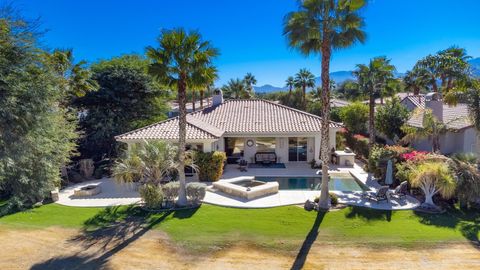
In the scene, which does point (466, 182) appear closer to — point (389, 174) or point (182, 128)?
point (389, 174)

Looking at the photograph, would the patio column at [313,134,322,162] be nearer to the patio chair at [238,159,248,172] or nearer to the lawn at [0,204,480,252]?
the patio chair at [238,159,248,172]

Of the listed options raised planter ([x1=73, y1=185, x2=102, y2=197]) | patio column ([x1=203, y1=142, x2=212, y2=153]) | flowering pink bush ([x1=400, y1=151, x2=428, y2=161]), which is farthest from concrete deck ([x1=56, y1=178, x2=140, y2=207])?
flowering pink bush ([x1=400, y1=151, x2=428, y2=161])

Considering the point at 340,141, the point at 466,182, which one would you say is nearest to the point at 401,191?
the point at 466,182

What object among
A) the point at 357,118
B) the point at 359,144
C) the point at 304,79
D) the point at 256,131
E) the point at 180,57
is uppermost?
the point at 304,79

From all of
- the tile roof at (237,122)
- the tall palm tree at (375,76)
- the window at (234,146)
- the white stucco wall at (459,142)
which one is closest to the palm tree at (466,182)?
the tall palm tree at (375,76)

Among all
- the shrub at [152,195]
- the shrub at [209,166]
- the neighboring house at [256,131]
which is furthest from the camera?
the neighboring house at [256,131]

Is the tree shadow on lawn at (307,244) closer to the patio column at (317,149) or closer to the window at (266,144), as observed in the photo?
the patio column at (317,149)
